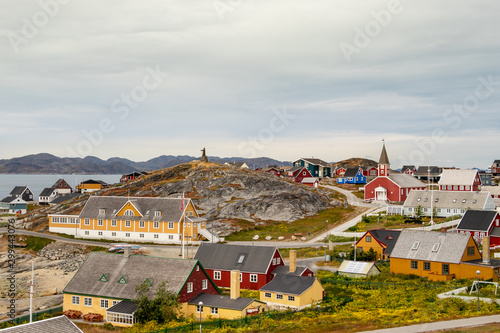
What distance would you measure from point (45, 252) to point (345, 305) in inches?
2303

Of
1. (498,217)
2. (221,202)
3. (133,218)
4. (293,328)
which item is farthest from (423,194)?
(293,328)

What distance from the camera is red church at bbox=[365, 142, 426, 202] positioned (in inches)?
4350

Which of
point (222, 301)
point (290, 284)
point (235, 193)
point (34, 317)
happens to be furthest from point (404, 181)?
point (34, 317)

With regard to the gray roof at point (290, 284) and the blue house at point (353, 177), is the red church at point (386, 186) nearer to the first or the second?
the blue house at point (353, 177)

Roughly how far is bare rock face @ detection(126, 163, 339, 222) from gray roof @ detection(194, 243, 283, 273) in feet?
138

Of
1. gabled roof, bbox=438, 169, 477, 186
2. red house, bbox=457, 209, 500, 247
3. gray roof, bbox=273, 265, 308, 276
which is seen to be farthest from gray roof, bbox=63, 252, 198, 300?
gabled roof, bbox=438, 169, 477, 186

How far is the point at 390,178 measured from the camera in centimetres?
11181

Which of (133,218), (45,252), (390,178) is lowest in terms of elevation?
(45,252)

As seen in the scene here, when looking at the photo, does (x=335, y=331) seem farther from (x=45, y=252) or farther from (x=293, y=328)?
(x=45, y=252)

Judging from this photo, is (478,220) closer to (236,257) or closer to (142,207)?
(236,257)

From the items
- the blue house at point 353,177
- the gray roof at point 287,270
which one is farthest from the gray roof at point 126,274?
the blue house at point 353,177

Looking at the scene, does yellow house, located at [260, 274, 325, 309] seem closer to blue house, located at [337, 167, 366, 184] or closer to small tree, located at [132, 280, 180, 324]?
small tree, located at [132, 280, 180, 324]

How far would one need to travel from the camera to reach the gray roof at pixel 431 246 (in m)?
54.7

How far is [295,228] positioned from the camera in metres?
94.1
